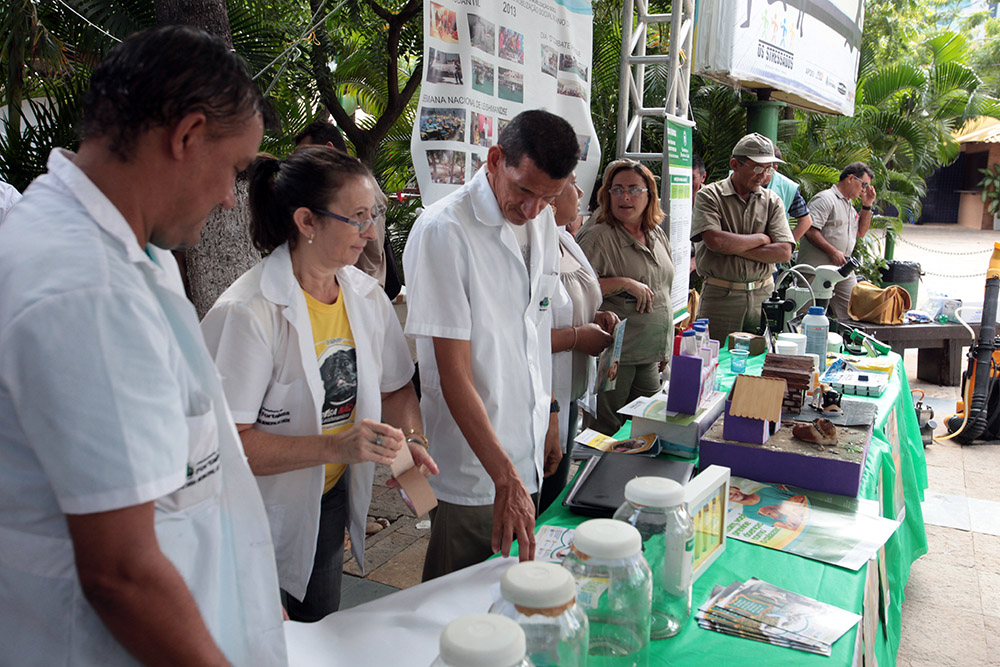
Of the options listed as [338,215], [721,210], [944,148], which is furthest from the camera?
[944,148]

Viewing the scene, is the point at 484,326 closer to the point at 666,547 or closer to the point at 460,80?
the point at 666,547

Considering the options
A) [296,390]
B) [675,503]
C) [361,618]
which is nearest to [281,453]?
[296,390]

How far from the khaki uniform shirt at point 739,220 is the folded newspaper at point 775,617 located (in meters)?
2.99

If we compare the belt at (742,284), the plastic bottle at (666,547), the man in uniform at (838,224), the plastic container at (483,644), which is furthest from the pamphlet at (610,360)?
the man in uniform at (838,224)

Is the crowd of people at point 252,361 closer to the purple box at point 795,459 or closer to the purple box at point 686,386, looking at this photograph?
the purple box at point 795,459

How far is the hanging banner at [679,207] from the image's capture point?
13.5ft

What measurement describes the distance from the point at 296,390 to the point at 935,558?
3052 millimetres

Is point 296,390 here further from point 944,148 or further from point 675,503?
point 944,148

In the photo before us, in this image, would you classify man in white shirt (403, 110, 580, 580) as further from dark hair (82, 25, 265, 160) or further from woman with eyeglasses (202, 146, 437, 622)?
dark hair (82, 25, 265, 160)

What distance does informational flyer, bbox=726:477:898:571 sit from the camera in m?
1.56

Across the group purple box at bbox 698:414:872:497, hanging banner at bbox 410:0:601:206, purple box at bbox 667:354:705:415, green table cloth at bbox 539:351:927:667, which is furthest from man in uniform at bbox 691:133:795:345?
purple box at bbox 698:414:872:497

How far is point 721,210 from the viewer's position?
13.6ft

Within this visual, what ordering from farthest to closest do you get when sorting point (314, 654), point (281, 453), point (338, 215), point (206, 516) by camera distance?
point (338, 215) < point (281, 453) < point (314, 654) < point (206, 516)

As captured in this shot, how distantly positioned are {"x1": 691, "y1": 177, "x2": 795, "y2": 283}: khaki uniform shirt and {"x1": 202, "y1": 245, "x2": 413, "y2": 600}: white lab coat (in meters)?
2.93
